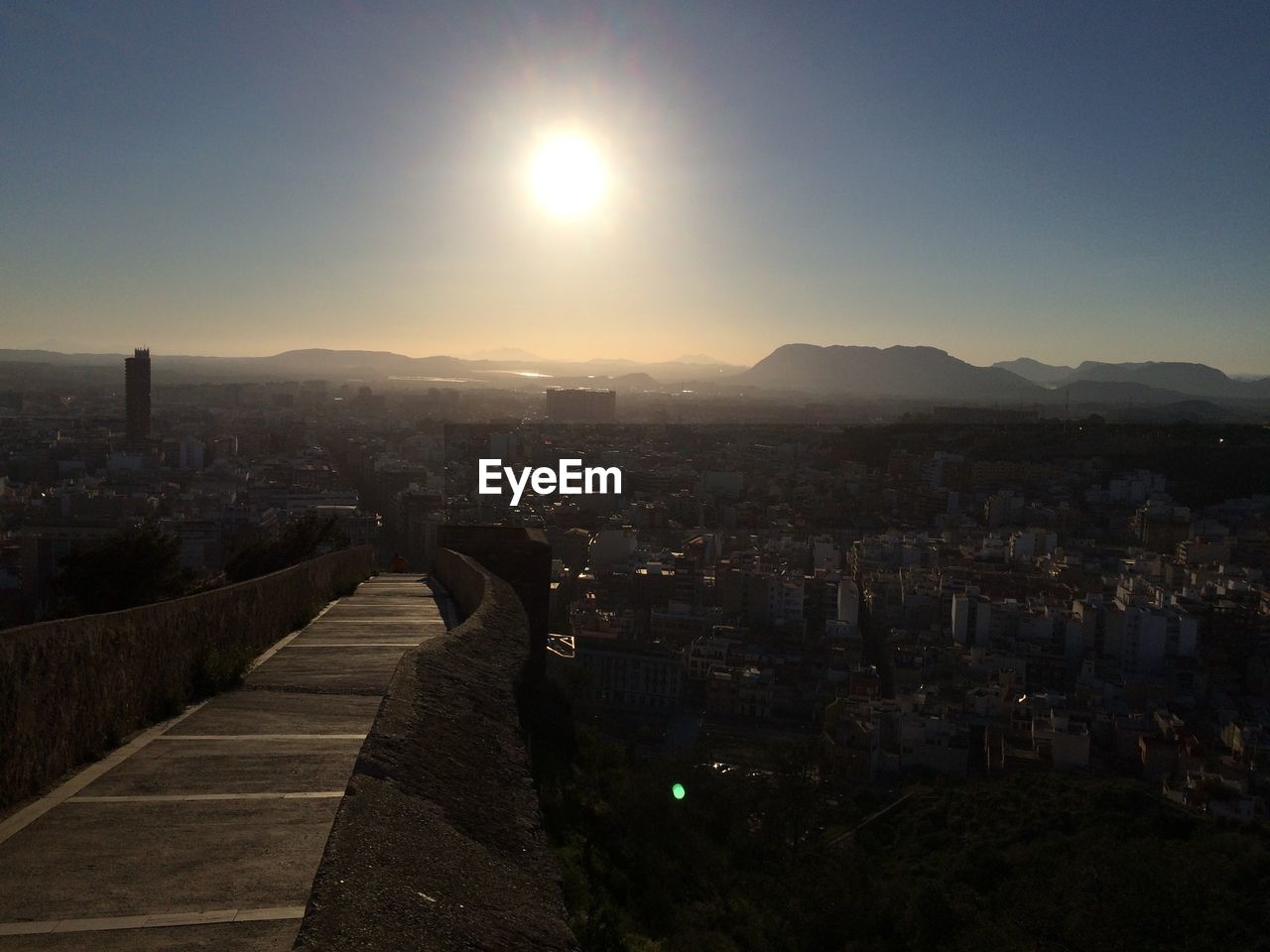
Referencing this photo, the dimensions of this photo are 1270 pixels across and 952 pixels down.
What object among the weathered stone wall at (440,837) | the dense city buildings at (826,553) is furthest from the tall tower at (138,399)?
the weathered stone wall at (440,837)

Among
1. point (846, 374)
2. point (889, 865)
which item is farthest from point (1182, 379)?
point (889, 865)

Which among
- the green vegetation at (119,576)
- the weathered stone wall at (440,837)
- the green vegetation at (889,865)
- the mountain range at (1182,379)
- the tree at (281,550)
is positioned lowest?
the green vegetation at (889,865)

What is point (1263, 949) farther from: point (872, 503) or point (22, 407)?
point (22, 407)

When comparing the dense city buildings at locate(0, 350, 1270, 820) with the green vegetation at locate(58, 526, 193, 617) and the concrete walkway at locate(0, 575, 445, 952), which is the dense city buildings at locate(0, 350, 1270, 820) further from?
the concrete walkway at locate(0, 575, 445, 952)

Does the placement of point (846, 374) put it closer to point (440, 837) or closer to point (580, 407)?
point (580, 407)

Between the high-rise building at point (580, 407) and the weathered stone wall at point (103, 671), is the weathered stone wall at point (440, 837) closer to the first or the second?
the weathered stone wall at point (103, 671)

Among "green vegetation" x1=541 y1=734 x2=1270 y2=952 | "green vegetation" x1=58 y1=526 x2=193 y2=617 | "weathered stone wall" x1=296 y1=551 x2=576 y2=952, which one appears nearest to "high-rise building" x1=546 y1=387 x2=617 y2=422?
"green vegetation" x1=541 y1=734 x2=1270 y2=952

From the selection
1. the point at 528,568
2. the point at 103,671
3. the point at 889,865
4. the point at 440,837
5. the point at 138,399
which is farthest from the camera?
the point at 138,399
